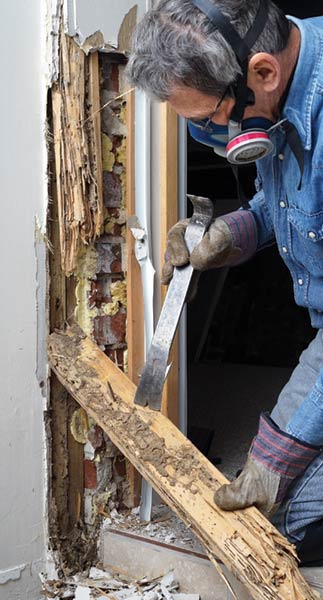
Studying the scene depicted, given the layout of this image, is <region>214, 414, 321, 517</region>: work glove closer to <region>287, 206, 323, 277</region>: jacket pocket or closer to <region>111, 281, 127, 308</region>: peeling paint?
<region>287, 206, 323, 277</region>: jacket pocket

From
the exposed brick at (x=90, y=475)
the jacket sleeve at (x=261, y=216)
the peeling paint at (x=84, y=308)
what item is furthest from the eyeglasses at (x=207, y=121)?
the exposed brick at (x=90, y=475)

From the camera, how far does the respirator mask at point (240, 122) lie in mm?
1752

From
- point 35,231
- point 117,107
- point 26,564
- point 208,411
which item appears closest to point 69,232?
point 35,231

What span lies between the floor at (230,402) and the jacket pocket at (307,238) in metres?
1.37

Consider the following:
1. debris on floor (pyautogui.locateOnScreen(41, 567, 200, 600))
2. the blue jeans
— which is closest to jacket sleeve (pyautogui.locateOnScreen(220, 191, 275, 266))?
the blue jeans

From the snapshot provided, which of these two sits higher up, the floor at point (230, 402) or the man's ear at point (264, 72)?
the man's ear at point (264, 72)

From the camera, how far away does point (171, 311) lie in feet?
7.30

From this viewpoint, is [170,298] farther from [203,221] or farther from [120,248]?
[120,248]

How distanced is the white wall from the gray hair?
803mm

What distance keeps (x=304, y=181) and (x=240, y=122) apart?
0.24 m

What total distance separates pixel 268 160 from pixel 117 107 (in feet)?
2.86

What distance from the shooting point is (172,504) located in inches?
90.8

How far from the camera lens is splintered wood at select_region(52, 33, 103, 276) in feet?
8.53

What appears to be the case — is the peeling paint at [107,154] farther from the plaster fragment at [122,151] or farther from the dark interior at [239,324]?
the dark interior at [239,324]
